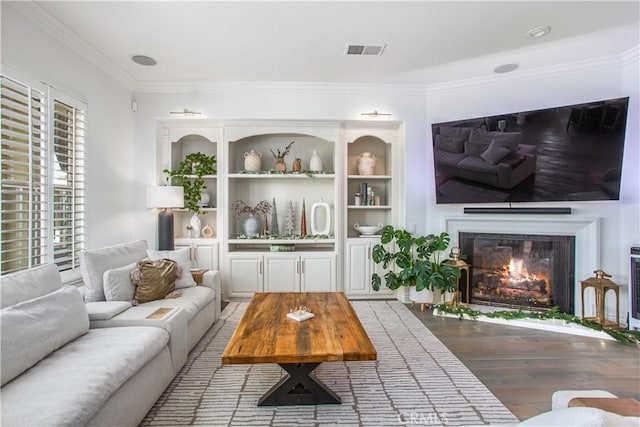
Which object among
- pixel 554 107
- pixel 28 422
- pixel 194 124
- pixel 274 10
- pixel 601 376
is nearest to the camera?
pixel 28 422

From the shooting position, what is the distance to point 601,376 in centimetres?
243

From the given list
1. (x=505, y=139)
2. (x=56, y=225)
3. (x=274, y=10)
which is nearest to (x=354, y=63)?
(x=274, y=10)

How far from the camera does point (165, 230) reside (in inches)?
154

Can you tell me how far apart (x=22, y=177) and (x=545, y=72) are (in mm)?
5170

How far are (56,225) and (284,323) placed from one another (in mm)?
2248

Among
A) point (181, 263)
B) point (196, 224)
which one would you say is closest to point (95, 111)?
point (196, 224)

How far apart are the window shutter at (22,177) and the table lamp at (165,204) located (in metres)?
1.13

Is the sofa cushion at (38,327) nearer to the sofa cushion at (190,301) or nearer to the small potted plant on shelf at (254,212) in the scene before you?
the sofa cushion at (190,301)

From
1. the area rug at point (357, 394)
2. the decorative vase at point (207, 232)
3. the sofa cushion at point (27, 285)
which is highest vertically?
Answer: the decorative vase at point (207, 232)

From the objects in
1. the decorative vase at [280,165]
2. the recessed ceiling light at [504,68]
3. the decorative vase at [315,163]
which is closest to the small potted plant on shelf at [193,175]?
the decorative vase at [280,165]

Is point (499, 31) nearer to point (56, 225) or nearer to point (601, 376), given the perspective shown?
point (601, 376)

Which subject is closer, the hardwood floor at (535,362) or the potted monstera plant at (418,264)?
the hardwood floor at (535,362)

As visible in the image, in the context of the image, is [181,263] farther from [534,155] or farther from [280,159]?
[534,155]

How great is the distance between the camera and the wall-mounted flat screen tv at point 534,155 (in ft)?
10.8
